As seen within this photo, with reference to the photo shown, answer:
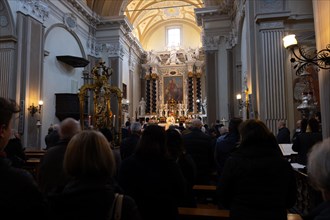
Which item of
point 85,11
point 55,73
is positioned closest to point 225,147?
point 55,73

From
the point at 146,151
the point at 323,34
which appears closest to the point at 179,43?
the point at 323,34

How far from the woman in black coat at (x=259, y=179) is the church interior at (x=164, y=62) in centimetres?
323

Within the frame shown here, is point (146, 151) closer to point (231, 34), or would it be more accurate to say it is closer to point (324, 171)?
point (324, 171)

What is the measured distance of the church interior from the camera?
827 cm

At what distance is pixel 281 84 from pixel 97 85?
18.8ft

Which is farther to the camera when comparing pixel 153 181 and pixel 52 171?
pixel 52 171

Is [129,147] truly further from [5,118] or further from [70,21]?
[70,21]

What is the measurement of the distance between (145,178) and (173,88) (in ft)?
81.9

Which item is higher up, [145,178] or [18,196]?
[18,196]

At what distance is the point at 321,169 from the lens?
131cm

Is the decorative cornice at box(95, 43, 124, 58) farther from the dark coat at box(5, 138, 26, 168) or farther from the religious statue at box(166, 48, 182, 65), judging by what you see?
the dark coat at box(5, 138, 26, 168)

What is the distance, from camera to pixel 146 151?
232cm

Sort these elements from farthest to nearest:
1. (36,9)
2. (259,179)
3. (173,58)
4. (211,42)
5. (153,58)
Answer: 1. (173,58)
2. (153,58)
3. (211,42)
4. (36,9)
5. (259,179)

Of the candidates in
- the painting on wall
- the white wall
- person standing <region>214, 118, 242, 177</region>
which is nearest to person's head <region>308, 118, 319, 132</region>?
person standing <region>214, 118, 242, 177</region>
